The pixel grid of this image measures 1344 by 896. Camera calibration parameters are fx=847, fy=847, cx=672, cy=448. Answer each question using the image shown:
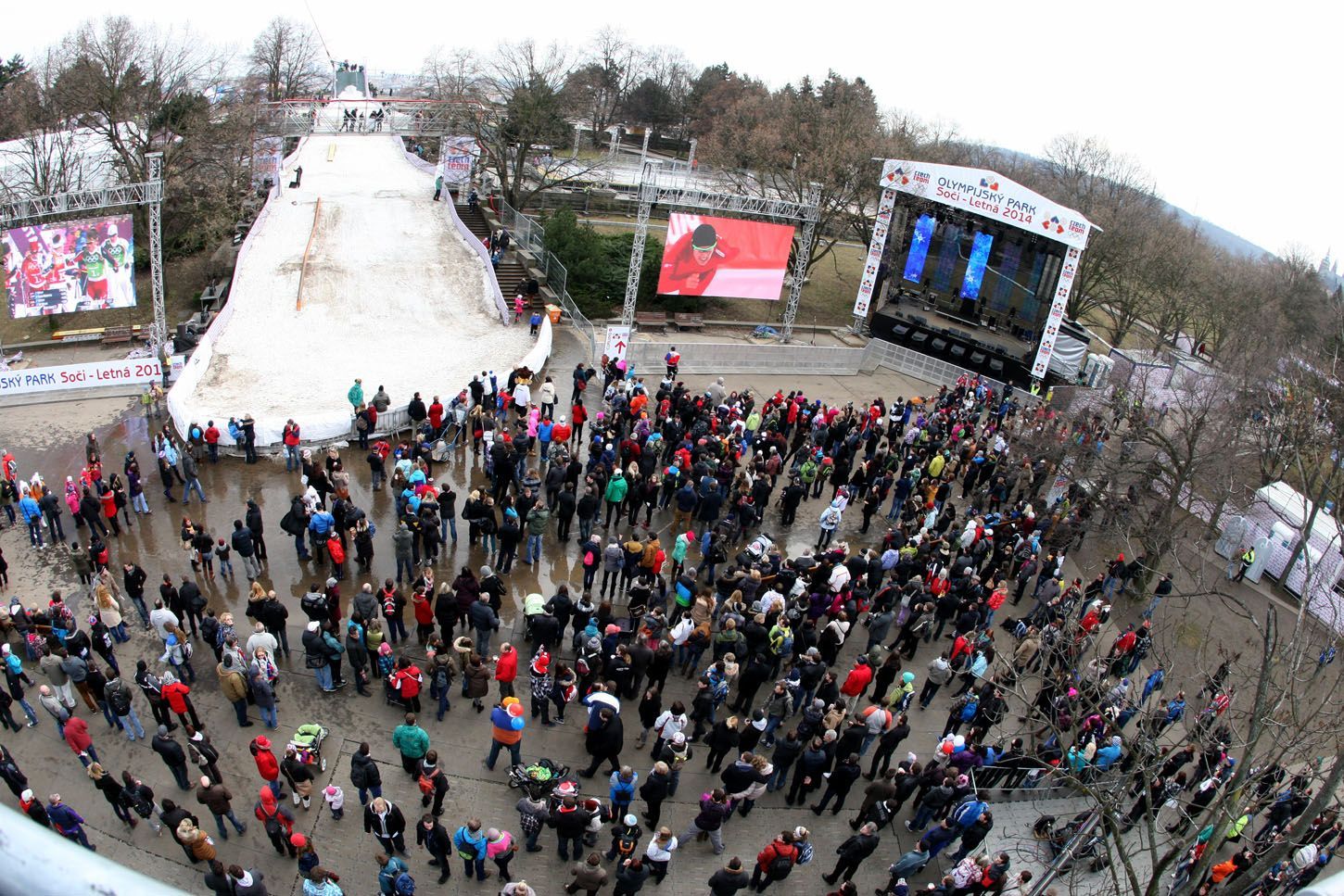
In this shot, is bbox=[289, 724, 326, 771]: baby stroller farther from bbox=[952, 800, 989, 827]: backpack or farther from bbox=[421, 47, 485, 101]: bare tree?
bbox=[421, 47, 485, 101]: bare tree

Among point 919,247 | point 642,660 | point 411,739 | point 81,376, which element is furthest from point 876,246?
point 411,739

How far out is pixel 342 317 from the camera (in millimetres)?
26188

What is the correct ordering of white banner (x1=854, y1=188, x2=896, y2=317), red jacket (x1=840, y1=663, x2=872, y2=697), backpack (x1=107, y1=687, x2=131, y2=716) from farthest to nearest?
white banner (x1=854, y1=188, x2=896, y2=317) < red jacket (x1=840, y1=663, x2=872, y2=697) < backpack (x1=107, y1=687, x2=131, y2=716)

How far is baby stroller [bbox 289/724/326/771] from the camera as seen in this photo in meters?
10.2

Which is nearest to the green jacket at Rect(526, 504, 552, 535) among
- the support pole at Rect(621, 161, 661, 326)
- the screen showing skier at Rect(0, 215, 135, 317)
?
the support pole at Rect(621, 161, 661, 326)

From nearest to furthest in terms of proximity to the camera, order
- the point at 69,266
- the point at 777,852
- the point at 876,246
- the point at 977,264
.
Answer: the point at 777,852 < the point at 69,266 < the point at 977,264 < the point at 876,246

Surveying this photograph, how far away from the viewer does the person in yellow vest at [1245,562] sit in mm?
20203

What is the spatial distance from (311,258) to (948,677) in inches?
1004

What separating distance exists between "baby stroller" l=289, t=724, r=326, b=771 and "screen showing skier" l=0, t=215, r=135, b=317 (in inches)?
651

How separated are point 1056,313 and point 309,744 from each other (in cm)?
2561

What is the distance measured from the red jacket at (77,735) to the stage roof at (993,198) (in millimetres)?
26831

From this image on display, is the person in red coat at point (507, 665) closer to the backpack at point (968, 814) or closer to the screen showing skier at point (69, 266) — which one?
the backpack at point (968, 814)

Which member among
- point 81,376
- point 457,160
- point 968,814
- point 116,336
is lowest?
point 116,336

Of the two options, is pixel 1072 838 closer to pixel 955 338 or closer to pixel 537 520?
pixel 537 520
